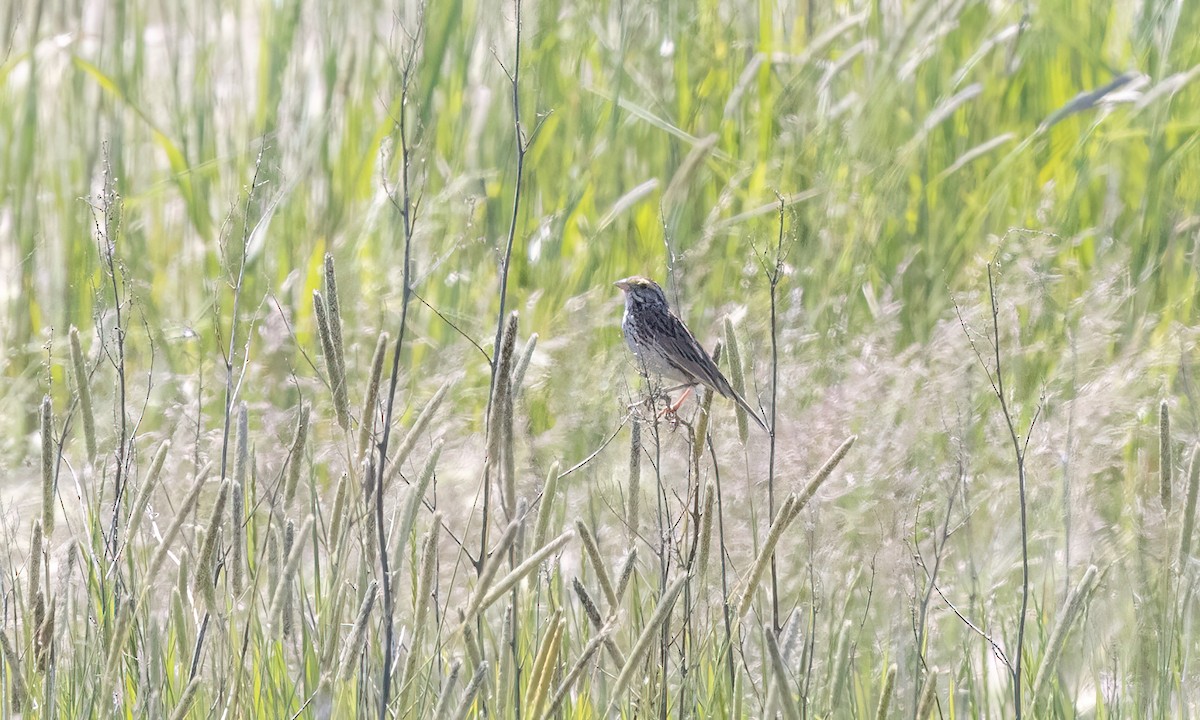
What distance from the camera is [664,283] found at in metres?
4.12


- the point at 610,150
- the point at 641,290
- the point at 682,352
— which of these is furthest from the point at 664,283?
the point at 682,352

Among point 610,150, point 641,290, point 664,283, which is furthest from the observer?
point 610,150

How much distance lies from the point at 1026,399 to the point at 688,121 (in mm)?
1558

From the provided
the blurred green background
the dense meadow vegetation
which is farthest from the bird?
the blurred green background

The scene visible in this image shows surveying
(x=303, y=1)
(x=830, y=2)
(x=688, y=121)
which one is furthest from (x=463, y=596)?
(x=830, y=2)

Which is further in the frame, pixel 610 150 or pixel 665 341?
pixel 610 150

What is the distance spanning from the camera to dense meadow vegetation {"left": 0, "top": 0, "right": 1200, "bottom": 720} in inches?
99.2

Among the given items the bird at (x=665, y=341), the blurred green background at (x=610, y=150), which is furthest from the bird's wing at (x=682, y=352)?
the blurred green background at (x=610, y=150)

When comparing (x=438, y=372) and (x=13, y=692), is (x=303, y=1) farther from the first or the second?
(x=13, y=692)

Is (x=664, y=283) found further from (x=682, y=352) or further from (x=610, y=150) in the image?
(x=682, y=352)

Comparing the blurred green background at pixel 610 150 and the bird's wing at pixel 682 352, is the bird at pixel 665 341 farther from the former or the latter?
the blurred green background at pixel 610 150

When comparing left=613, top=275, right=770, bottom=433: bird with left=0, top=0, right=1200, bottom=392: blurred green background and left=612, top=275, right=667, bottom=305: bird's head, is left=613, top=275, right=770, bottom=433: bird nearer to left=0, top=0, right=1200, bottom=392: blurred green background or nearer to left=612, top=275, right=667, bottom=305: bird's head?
left=612, top=275, right=667, bottom=305: bird's head

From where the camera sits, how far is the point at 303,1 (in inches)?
184

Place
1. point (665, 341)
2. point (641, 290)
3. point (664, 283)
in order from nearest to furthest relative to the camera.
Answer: point (665, 341) → point (641, 290) → point (664, 283)
